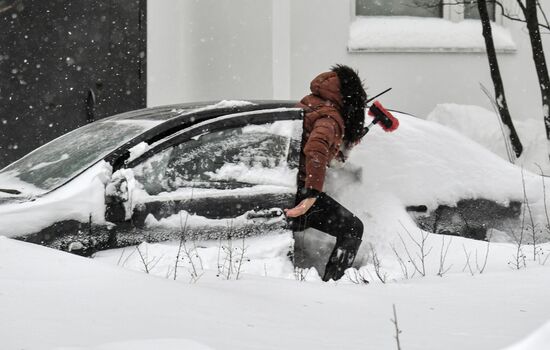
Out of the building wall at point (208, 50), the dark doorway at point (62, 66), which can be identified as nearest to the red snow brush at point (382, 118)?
the dark doorway at point (62, 66)

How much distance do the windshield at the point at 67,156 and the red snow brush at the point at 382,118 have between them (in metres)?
1.44

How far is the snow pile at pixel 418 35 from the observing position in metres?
10.7

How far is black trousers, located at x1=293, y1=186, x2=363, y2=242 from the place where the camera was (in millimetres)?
5184

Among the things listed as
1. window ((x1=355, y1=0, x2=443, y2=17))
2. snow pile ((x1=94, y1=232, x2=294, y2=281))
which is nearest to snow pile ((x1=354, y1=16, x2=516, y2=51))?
window ((x1=355, y1=0, x2=443, y2=17))

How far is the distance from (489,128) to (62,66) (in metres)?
4.90

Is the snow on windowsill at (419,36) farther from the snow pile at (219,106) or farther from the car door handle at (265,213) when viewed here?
the car door handle at (265,213)

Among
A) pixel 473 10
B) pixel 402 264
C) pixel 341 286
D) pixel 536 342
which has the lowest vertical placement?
pixel 402 264

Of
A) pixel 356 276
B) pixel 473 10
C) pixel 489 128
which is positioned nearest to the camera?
pixel 356 276

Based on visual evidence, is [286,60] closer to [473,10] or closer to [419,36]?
[419,36]

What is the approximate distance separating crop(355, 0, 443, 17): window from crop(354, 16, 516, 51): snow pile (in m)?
0.12

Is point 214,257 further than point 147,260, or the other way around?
point 214,257

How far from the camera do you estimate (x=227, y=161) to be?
5.02m

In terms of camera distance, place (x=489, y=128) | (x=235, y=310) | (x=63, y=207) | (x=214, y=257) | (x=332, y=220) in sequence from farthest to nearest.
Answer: (x=489, y=128) → (x=332, y=220) → (x=214, y=257) → (x=63, y=207) → (x=235, y=310)

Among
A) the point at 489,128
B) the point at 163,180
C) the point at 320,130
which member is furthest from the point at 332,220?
the point at 489,128
